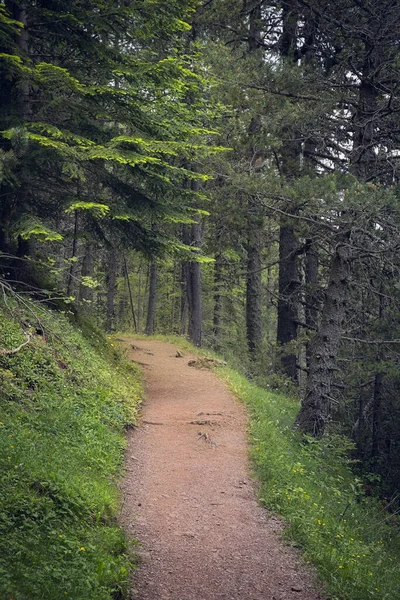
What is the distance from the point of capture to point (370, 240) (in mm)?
9555

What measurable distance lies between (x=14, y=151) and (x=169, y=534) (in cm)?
726

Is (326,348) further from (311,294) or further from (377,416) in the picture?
(377,416)

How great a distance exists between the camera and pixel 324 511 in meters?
7.61

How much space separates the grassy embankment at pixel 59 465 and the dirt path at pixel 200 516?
386mm

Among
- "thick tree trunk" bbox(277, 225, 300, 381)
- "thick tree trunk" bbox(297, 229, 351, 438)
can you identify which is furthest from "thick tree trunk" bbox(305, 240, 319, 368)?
"thick tree trunk" bbox(297, 229, 351, 438)

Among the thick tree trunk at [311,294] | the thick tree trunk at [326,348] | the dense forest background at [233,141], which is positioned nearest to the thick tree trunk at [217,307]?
the thick tree trunk at [311,294]

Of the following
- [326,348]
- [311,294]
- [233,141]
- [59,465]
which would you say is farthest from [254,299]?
[59,465]

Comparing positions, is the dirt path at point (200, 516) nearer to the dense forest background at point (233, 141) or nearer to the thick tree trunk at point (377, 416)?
the dense forest background at point (233, 141)

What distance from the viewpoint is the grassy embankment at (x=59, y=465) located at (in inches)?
178

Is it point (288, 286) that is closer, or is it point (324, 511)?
point (324, 511)

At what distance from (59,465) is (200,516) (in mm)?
1957

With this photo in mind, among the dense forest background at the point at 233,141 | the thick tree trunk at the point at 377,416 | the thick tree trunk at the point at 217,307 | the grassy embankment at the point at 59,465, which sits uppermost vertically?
the dense forest background at the point at 233,141

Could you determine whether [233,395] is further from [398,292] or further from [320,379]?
[398,292]

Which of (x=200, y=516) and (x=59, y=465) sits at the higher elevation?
(x=59, y=465)
